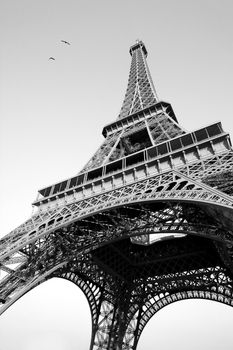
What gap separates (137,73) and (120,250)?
2483 centimetres

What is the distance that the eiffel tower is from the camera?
15.0 metres

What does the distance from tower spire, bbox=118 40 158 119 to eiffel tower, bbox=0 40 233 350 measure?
0.39m

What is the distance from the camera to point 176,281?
25.7 m

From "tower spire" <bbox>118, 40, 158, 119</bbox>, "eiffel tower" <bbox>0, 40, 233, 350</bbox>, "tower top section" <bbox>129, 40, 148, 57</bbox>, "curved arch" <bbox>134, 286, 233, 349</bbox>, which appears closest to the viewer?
"eiffel tower" <bbox>0, 40, 233, 350</bbox>

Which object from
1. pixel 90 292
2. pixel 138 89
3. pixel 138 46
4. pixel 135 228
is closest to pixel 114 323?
pixel 90 292

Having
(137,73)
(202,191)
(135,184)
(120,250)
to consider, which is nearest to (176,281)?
(120,250)

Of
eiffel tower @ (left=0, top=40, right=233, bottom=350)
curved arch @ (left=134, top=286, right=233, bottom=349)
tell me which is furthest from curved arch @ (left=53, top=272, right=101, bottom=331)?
curved arch @ (left=134, top=286, right=233, bottom=349)

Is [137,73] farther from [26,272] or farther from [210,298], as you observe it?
[26,272]

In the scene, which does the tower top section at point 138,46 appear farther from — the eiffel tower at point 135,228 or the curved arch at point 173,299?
the curved arch at point 173,299

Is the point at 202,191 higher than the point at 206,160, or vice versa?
the point at 206,160

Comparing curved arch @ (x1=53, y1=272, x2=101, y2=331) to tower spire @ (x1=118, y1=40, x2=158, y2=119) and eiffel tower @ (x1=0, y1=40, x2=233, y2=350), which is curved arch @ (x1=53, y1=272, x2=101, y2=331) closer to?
eiffel tower @ (x1=0, y1=40, x2=233, y2=350)

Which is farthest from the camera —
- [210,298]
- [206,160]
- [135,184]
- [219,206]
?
[210,298]

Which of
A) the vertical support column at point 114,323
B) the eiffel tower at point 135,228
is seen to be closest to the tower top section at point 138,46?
the eiffel tower at point 135,228

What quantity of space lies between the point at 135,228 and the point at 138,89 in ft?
76.0
